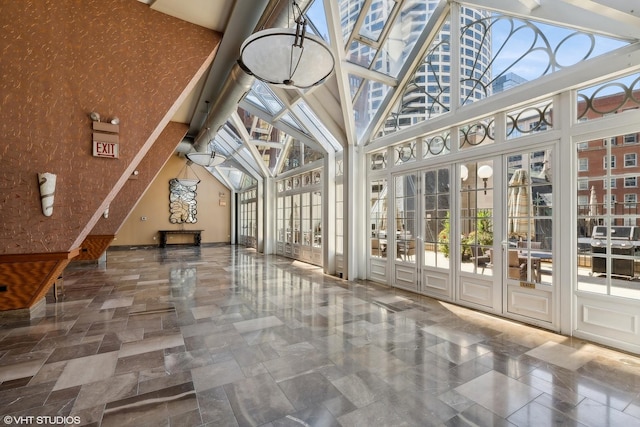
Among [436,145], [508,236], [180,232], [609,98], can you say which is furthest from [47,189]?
[180,232]

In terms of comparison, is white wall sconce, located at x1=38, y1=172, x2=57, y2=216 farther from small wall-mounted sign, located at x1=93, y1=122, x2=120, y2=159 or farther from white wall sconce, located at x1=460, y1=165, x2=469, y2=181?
white wall sconce, located at x1=460, y1=165, x2=469, y2=181

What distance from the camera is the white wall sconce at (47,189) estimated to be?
3043 millimetres

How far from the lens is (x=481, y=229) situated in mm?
4301

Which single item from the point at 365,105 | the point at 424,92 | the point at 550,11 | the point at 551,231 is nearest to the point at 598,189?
the point at 551,231

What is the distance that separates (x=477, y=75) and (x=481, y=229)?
2219 millimetres

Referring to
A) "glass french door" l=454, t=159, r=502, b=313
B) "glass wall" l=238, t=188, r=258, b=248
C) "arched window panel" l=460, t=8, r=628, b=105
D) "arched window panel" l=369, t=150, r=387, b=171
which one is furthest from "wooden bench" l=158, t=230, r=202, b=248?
"arched window panel" l=460, t=8, r=628, b=105

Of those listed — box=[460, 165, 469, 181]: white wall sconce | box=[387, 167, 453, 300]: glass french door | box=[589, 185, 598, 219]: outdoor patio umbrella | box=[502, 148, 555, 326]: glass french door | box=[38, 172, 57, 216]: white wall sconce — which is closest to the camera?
box=[38, 172, 57, 216]: white wall sconce

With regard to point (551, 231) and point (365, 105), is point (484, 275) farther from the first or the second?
point (365, 105)

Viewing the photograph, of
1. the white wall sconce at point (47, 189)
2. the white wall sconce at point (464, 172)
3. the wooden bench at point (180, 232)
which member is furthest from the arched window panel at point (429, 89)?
the wooden bench at point (180, 232)

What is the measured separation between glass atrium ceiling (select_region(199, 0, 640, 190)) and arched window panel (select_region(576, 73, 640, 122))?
34 cm

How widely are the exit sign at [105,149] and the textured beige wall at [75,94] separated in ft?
0.21

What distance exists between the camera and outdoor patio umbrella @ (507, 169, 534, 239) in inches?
149

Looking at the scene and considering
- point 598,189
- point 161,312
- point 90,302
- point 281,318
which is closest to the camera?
point 598,189

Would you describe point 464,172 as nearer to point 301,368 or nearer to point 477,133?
point 477,133
